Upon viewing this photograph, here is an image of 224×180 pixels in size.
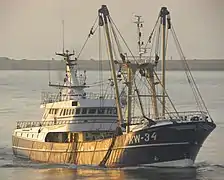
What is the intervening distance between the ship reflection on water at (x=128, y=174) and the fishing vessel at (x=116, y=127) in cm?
42

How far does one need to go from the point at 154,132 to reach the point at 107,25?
621 centimetres

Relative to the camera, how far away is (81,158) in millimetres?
36062

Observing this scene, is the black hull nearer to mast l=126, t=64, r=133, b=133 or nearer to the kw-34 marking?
the kw-34 marking

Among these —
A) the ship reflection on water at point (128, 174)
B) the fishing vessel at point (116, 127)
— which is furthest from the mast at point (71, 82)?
the ship reflection on water at point (128, 174)

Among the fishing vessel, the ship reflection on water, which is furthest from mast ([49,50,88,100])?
the ship reflection on water

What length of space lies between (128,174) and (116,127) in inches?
156

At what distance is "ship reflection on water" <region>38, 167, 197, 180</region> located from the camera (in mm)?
32016

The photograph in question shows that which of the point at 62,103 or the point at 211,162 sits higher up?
the point at 62,103

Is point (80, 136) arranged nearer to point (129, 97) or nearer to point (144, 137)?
point (129, 97)

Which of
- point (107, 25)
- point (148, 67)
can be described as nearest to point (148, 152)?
point (148, 67)

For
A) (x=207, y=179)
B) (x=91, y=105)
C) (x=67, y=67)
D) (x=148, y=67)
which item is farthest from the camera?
(x=67, y=67)

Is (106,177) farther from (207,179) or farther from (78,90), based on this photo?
(78,90)

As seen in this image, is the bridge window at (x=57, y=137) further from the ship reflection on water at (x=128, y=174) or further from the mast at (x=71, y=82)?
the ship reflection on water at (x=128, y=174)

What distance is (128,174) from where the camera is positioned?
107 feet
